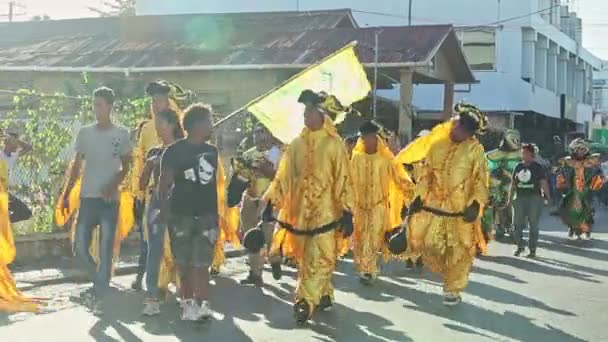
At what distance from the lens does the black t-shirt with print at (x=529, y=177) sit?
13.9m

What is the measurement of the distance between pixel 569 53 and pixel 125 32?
30.7 meters

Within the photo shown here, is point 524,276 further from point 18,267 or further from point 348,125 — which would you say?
point 348,125

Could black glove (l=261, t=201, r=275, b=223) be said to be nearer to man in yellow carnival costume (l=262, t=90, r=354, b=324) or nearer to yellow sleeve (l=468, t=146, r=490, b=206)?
man in yellow carnival costume (l=262, t=90, r=354, b=324)

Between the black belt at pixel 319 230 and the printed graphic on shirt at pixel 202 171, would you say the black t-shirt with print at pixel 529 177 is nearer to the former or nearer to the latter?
the black belt at pixel 319 230

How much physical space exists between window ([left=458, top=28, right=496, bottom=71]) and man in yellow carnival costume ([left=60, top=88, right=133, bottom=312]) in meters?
31.5

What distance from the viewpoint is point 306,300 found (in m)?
7.74

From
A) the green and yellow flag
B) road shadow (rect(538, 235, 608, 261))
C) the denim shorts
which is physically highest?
the green and yellow flag

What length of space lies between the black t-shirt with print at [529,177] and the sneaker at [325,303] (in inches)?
249

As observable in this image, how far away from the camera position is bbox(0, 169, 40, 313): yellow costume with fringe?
7.76 m

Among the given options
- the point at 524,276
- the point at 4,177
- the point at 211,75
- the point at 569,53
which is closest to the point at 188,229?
the point at 4,177

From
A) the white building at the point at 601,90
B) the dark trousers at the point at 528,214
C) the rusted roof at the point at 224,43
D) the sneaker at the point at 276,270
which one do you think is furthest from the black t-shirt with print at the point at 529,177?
the white building at the point at 601,90

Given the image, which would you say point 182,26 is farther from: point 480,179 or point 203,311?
point 203,311

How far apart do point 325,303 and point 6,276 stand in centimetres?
272

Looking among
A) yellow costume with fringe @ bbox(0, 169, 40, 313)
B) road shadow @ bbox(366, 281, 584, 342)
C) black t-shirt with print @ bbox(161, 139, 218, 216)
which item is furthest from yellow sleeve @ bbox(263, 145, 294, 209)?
yellow costume with fringe @ bbox(0, 169, 40, 313)
